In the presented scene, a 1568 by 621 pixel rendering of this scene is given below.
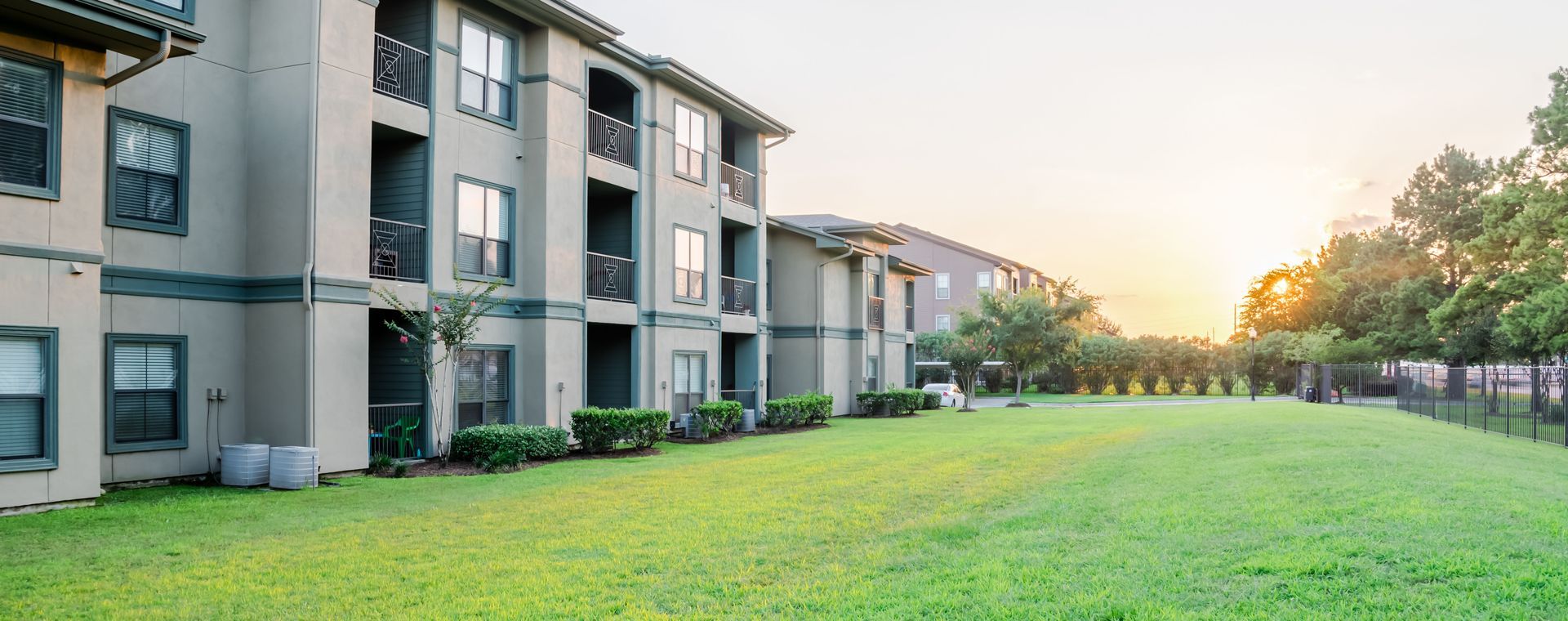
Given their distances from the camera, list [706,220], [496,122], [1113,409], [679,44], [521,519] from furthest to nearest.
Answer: [1113,409] → [679,44] → [706,220] → [496,122] → [521,519]

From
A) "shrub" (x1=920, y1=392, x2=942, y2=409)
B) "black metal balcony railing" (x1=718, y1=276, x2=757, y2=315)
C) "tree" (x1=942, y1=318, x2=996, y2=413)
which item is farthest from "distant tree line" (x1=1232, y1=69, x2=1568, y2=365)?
"black metal balcony railing" (x1=718, y1=276, x2=757, y2=315)

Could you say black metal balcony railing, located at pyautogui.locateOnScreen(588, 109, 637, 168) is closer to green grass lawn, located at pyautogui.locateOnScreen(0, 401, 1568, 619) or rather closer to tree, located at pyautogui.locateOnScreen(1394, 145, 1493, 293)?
green grass lawn, located at pyautogui.locateOnScreen(0, 401, 1568, 619)

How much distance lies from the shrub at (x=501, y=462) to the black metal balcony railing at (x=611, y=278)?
18.5 ft

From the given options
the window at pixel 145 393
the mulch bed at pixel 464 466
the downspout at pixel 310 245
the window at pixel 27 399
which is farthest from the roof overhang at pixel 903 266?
the window at pixel 27 399

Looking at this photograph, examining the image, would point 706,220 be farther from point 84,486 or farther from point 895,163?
point 84,486

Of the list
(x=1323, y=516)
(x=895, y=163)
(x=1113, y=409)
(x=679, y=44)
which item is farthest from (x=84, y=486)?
(x=1113, y=409)

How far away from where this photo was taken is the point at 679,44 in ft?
90.0

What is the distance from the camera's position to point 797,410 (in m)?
26.5

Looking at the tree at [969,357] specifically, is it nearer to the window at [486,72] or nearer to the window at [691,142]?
the window at [691,142]

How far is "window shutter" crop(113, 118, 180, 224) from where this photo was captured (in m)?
12.8

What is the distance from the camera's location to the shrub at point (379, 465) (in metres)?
14.6

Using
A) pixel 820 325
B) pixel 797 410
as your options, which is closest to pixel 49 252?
pixel 797 410

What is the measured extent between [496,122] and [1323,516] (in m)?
14.3

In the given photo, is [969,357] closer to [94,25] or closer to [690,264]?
[690,264]
